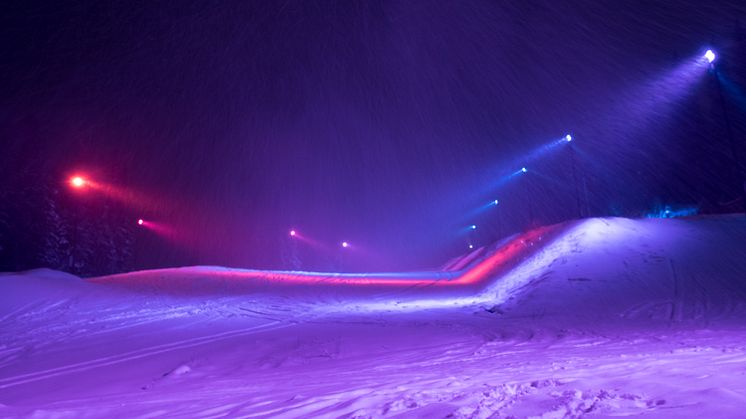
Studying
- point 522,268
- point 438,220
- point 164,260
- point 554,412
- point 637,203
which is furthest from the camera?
point 438,220

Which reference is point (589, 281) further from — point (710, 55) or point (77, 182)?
point (77, 182)

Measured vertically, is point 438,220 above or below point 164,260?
above

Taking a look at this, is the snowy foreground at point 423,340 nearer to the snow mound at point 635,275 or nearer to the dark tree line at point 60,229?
the snow mound at point 635,275

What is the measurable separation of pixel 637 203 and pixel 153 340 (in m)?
35.6

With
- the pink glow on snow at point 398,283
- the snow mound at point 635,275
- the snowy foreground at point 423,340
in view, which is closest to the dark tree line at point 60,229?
the pink glow on snow at point 398,283

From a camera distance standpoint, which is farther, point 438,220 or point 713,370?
point 438,220

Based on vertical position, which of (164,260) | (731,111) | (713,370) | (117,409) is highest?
(731,111)

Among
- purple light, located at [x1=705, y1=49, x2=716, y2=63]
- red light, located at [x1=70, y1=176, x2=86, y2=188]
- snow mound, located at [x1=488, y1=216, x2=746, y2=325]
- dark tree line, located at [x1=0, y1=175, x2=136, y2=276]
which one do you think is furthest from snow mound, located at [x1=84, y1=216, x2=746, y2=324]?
red light, located at [x1=70, y1=176, x2=86, y2=188]

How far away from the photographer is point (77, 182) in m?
30.0

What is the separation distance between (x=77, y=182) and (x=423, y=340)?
30.6 m

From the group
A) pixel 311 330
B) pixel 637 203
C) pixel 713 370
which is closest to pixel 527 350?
pixel 713 370

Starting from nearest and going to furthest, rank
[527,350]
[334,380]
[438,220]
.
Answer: [334,380] → [527,350] → [438,220]

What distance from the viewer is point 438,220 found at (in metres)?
111

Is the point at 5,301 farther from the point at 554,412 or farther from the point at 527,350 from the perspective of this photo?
the point at 554,412
